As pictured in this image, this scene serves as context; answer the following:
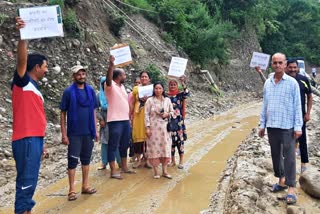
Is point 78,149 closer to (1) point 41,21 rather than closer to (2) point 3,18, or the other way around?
(1) point 41,21

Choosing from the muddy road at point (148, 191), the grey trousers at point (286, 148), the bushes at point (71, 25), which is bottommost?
the muddy road at point (148, 191)

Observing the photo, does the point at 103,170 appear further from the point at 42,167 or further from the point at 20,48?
the point at 20,48

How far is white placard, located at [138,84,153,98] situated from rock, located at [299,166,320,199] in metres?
2.80

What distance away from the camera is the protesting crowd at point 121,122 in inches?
164

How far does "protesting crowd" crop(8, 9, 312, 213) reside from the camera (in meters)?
4.16

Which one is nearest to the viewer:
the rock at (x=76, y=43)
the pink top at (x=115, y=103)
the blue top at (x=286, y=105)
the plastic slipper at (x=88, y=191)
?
the blue top at (x=286, y=105)

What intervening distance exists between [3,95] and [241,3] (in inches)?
943

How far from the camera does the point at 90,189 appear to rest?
578 centimetres

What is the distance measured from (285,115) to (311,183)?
116 cm

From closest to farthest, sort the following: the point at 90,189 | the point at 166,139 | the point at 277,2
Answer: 1. the point at 90,189
2. the point at 166,139
3. the point at 277,2

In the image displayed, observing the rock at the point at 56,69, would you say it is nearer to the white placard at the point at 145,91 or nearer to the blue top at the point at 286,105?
the white placard at the point at 145,91

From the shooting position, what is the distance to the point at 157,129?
670cm

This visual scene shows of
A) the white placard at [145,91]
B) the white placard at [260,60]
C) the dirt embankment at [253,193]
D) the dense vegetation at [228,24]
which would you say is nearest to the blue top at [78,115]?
the white placard at [145,91]

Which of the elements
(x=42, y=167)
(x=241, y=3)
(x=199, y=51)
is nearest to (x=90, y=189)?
(x=42, y=167)
